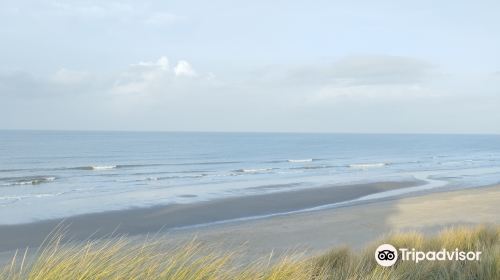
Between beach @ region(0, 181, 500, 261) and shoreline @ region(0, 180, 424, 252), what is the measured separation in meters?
0.03

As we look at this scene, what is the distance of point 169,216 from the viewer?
59.2 feet

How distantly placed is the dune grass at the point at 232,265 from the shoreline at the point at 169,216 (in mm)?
7608

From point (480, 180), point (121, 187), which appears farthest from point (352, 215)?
point (480, 180)

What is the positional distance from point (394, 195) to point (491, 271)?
64.8ft

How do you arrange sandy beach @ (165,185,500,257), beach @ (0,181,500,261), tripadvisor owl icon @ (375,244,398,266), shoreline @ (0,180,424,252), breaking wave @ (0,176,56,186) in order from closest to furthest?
1. tripadvisor owl icon @ (375,244,398,266)
2. sandy beach @ (165,185,500,257)
3. beach @ (0,181,500,261)
4. shoreline @ (0,180,424,252)
5. breaking wave @ (0,176,56,186)

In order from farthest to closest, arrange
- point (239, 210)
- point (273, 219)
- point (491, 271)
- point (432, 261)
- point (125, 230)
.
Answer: point (239, 210)
point (273, 219)
point (125, 230)
point (432, 261)
point (491, 271)

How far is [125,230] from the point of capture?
15.7 meters

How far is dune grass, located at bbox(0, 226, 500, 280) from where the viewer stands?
377 centimetres

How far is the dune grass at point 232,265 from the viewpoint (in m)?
3.77

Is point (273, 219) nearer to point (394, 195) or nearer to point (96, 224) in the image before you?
point (96, 224)

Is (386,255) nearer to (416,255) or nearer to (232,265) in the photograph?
(416,255)

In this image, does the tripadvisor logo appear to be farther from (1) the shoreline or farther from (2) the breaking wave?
(2) the breaking wave

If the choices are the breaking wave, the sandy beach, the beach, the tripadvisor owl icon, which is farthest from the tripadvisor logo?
the breaking wave

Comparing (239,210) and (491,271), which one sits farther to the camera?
(239,210)
